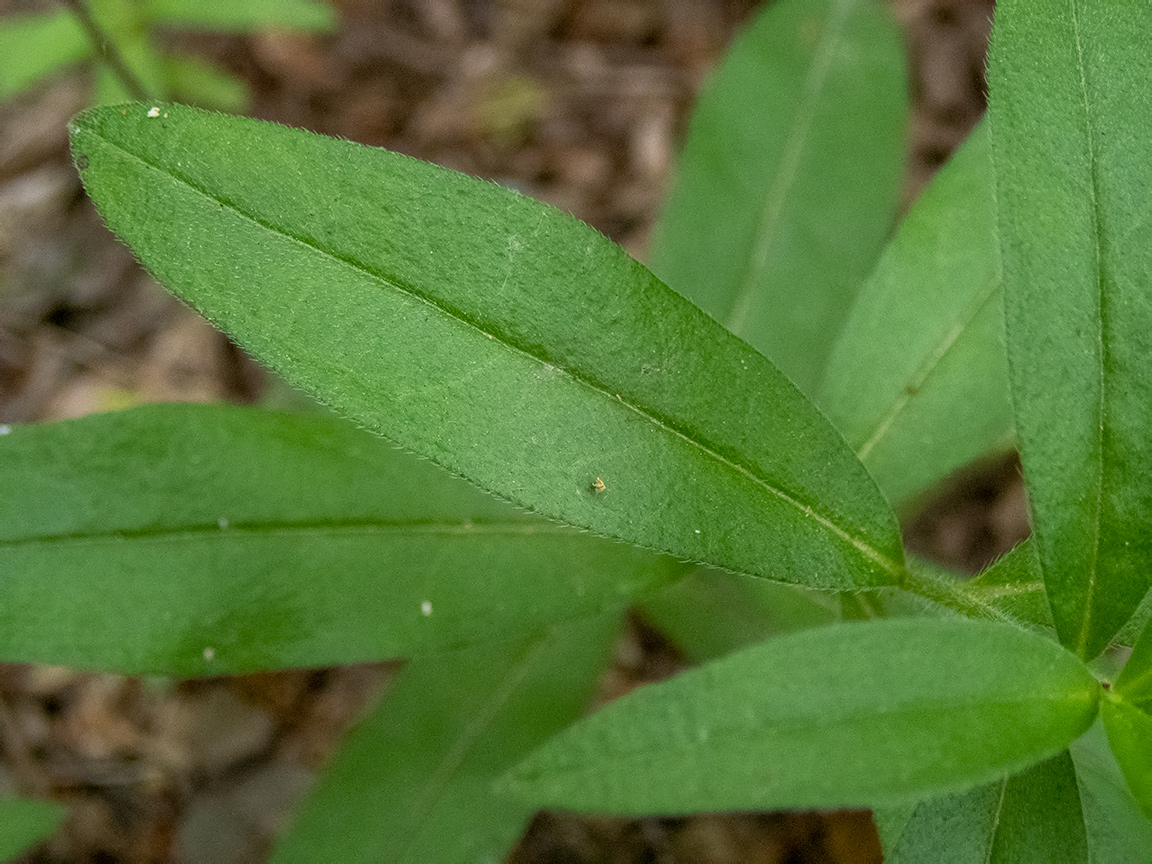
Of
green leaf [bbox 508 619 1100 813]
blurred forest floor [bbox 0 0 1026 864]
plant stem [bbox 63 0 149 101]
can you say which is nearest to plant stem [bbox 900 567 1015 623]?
green leaf [bbox 508 619 1100 813]

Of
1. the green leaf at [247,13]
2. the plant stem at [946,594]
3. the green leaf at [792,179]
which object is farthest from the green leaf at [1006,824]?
the green leaf at [247,13]

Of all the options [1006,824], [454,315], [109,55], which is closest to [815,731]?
[1006,824]

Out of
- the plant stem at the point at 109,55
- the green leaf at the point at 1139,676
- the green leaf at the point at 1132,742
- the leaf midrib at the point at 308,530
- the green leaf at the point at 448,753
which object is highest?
the green leaf at the point at 1139,676

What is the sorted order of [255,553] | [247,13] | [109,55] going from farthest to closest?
[247,13] < [109,55] < [255,553]

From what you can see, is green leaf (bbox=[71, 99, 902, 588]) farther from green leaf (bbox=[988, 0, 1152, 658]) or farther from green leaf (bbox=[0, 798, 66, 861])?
green leaf (bbox=[0, 798, 66, 861])

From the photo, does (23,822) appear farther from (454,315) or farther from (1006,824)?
(1006,824)

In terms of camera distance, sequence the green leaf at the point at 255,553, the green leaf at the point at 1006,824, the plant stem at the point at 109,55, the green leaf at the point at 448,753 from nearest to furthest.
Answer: the green leaf at the point at 1006,824, the green leaf at the point at 255,553, the green leaf at the point at 448,753, the plant stem at the point at 109,55

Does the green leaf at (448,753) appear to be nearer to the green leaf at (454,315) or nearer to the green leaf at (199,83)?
the green leaf at (454,315)
